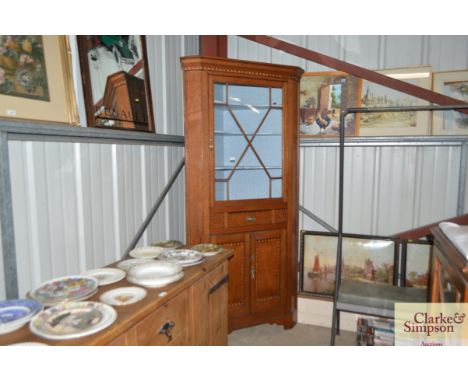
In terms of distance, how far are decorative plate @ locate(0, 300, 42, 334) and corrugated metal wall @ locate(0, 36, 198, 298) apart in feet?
1.02

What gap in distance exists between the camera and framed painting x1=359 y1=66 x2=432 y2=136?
278 cm

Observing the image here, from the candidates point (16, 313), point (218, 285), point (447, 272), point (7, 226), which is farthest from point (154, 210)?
point (447, 272)

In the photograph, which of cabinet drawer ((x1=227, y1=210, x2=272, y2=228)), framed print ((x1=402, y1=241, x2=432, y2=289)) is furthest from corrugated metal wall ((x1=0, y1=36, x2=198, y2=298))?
framed print ((x1=402, y1=241, x2=432, y2=289))

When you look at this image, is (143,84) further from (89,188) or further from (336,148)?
(336,148)

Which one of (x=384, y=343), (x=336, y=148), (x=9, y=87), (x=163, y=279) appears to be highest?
(x=9, y=87)

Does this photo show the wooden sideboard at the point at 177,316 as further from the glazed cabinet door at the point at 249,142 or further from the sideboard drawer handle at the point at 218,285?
the glazed cabinet door at the point at 249,142

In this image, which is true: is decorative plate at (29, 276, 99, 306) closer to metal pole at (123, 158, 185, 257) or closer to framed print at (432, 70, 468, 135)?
metal pole at (123, 158, 185, 257)

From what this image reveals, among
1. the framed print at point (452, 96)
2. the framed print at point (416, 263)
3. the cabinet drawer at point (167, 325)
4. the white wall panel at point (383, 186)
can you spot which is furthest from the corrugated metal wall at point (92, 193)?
the framed print at point (452, 96)

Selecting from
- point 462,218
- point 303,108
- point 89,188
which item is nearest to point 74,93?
point 89,188

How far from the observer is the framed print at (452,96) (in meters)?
2.69

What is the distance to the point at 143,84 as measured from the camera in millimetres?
2379

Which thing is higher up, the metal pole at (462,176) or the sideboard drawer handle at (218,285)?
the metal pole at (462,176)

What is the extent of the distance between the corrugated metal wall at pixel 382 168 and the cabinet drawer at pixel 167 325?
6.12 feet
